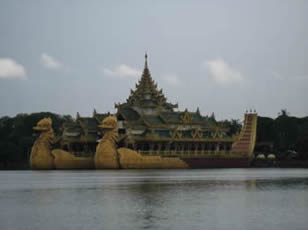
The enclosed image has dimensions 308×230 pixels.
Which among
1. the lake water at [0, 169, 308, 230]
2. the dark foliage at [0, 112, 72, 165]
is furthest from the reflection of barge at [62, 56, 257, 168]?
the lake water at [0, 169, 308, 230]

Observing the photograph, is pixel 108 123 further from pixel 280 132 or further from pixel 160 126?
pixel 280 132

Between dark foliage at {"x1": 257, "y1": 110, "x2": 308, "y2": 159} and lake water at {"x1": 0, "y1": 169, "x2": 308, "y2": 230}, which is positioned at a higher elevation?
dark foliage at {"x1": 257, "y1": 110, "x2": 308, "y2": 159}

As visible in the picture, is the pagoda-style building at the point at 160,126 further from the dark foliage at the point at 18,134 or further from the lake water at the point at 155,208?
the lake water at the point at 155,208

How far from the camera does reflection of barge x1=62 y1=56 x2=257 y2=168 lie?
7962 centimetres

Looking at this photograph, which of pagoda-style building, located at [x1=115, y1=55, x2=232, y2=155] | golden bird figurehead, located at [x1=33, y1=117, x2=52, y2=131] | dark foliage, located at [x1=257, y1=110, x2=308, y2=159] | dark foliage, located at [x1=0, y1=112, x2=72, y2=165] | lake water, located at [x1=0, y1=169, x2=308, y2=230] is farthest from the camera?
dark foliage, located at [x1=257, y1=110, x2=308, y2=159]

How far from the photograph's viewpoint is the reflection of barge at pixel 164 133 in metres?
79.6

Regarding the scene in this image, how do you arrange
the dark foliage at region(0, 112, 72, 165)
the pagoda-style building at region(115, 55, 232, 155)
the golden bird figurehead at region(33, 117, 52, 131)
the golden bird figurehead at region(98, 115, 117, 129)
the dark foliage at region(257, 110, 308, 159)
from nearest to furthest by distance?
the golden bird figurehead at region(98, 115, 117, 129), the golden bird figurehead at region(33, 117, 52, 131), the pagoda-style building at region(115, 55, 232, 155), the dark foliage at region(0, 112, 72, 165), the dark foliage at region(257, 110, 308, 159)

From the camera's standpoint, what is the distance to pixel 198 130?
8331 centimetres

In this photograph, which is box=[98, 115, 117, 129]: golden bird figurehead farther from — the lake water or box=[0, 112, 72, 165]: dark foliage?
the lake water

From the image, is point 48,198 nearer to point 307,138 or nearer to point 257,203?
point 257,203

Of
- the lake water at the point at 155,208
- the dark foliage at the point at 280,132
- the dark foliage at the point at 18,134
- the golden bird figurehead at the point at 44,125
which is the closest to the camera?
the lake water at the point at 155,208

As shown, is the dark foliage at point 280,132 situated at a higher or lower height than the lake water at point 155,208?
higher

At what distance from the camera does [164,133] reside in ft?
266

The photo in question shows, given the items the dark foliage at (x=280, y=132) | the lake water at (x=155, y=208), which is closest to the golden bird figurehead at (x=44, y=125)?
the lake water at (x=155, y=208)
